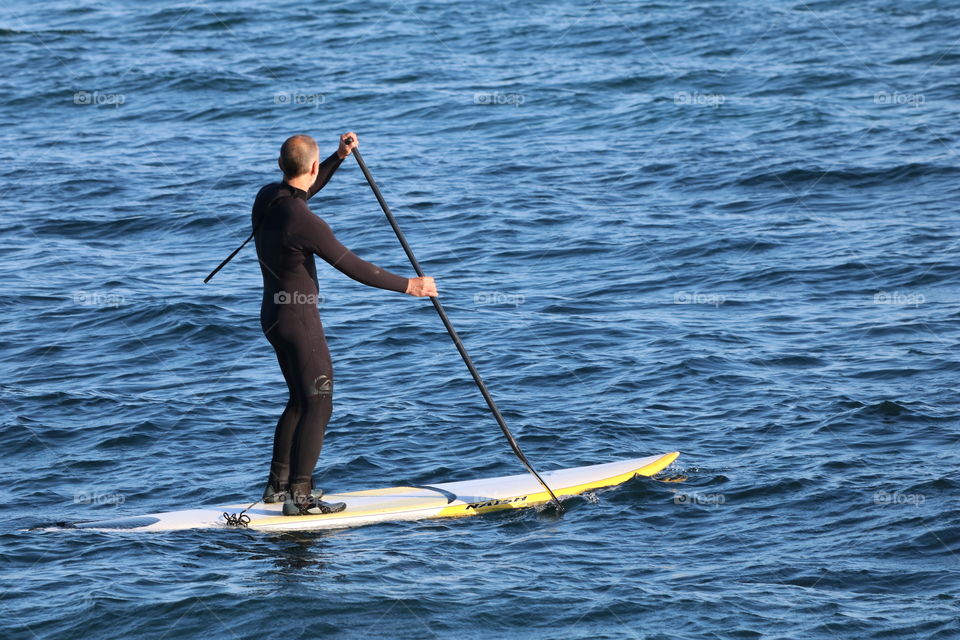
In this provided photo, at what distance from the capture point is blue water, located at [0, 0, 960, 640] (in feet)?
20.2

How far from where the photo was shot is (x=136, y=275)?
41.1ft

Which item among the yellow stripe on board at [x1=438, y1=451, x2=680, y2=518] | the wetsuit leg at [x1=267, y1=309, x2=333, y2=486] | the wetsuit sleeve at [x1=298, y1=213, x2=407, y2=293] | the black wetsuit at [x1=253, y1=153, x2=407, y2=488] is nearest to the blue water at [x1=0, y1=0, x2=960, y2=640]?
the yellow stripe on board at [x1=438, y1=451, x2=680, y2=518]

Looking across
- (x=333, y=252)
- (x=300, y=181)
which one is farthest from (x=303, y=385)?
(x=300, y=181)

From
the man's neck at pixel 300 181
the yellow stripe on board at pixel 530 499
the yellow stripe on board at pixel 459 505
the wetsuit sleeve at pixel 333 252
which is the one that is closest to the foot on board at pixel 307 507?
the yellow stripe on board at pixel 459 505

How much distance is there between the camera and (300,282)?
6.54m

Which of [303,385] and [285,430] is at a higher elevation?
[303,385]

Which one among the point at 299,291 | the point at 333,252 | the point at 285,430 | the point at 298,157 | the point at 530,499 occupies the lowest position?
the point at 530,499

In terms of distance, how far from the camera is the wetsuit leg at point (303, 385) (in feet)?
21.5

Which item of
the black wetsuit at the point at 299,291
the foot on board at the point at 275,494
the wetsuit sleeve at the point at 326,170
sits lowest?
the foot on board at the point at 275,494

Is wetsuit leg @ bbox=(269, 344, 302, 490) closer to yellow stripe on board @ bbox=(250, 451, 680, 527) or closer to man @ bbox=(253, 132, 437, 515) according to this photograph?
man @ bbox=(253, 132, 437, 515)

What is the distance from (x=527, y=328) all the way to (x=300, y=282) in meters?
4.53

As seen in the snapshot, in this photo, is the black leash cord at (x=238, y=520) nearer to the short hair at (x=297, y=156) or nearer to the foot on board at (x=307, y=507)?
the foot on board at (x=307, y=507)

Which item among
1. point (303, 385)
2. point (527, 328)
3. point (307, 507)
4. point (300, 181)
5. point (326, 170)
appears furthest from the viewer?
point (527, 328)

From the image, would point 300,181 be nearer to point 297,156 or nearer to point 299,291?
point 297,156
